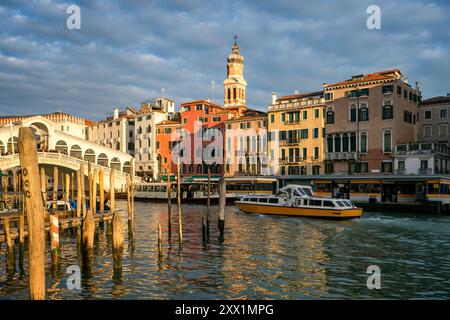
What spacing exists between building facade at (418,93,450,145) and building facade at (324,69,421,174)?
1.05 meters

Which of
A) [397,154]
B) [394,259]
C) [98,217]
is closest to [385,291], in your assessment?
[394,259]

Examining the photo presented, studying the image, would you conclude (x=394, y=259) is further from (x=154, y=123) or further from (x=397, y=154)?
(x=154, y=123)

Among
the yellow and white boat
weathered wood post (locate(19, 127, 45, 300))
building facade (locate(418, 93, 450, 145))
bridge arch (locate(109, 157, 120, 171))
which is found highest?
building facade (locate(418, 93, 450, 145))

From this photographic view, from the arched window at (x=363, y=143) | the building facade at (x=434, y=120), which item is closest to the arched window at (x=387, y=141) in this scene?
the arched window at (x=363, y=143)

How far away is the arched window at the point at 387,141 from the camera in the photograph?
46844 millimetres

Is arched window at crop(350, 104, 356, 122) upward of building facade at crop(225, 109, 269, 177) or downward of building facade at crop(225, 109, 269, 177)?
upward

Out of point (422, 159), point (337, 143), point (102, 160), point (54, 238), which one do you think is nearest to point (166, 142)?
point (102, 160)

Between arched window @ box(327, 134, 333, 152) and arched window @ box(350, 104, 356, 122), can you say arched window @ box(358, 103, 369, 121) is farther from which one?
arched window @ box(327, 134, 333, 152)

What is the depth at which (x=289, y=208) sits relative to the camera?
33031mm

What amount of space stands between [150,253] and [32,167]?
11.3 meters

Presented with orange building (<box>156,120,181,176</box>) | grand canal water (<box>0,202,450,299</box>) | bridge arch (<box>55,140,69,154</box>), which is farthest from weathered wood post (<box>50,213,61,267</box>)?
orange building (<box>156,120,181,176</box>)

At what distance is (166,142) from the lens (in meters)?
69.2

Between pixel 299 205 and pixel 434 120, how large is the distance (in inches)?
1048

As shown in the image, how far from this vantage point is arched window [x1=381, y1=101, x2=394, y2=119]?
1843 inches
